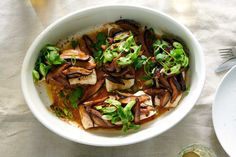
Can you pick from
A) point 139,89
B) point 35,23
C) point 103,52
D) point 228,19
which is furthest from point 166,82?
point 35,23

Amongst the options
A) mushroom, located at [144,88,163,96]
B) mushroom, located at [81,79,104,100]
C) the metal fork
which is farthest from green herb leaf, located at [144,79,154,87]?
the metal fork

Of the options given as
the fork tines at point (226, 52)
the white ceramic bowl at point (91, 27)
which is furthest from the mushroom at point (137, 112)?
the fork tines at point (226, 52)

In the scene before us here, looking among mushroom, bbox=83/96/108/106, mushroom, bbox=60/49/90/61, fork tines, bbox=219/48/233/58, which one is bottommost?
mushroom, bbox=83/96/108/106

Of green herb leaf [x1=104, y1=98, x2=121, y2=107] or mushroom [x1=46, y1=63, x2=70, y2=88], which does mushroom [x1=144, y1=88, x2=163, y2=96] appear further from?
mushroom [x1=46, y1=63, x2=70, y2=88]

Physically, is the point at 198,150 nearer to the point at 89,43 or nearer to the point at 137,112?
the point at 137,112

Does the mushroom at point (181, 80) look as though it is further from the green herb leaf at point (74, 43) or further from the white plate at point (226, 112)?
the green herb leaf at point (74, 43)

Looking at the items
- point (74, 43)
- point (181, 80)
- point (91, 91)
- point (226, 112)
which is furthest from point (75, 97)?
point (226, 112)
